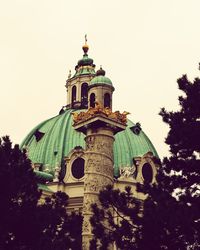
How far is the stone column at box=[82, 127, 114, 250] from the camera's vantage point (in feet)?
86.5

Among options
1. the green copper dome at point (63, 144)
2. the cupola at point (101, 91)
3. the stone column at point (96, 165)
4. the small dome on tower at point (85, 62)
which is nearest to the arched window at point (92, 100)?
the cupola at point (101, 91)

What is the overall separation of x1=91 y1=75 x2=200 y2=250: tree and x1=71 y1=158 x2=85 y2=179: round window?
25.2 metres

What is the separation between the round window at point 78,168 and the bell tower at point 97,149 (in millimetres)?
15493

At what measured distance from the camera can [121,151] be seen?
45375 mm

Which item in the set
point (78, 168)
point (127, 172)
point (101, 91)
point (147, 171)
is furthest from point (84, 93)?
point (101, 91)

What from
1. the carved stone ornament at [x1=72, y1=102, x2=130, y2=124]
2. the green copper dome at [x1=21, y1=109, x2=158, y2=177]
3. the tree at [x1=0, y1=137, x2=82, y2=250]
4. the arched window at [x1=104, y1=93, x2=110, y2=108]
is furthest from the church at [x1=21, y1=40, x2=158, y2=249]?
the tree at [x1=0, y1=137, x2=82, y2=250]

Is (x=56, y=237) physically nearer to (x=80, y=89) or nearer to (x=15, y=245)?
(x=15, y=245)

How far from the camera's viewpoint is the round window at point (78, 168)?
143ft

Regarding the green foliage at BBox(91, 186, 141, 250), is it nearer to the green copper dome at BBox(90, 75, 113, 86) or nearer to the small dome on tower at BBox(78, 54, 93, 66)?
the green copper dome at BBox(90, 75, 113, 86)

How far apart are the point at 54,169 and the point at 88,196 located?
59.3 feet

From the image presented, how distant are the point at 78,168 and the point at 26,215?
22943 millimetres

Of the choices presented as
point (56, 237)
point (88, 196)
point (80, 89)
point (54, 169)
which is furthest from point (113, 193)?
point (80, 89)

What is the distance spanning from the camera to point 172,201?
1727 centimetres

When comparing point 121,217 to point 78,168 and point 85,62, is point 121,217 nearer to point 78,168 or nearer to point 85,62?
point 78,168
